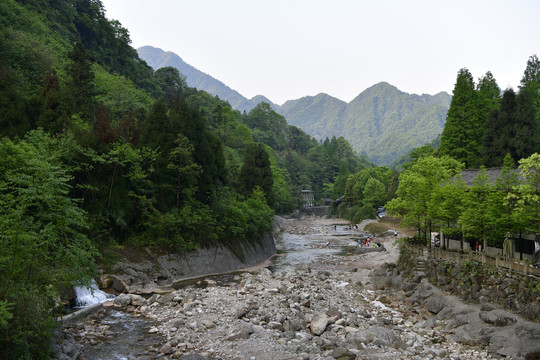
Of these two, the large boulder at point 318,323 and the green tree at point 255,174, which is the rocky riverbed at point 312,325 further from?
the green tree at point 255,174

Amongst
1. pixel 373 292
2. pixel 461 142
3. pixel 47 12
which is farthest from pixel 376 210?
pixel 47 12

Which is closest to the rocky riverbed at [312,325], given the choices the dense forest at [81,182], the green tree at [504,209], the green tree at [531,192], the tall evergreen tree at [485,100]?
the dense forest at [81,182]

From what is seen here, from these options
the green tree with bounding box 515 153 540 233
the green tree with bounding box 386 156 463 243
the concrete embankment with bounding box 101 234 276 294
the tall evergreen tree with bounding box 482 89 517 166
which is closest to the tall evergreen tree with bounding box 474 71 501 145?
the tall evergreen tree with bounding box 482 89 517 166

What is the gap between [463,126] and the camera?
2028 inches

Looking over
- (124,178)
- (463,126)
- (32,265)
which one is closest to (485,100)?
(463,126)

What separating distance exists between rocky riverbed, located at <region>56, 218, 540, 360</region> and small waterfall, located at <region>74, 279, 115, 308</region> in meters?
1.05

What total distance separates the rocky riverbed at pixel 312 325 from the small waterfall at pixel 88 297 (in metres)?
1.05

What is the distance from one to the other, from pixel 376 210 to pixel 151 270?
75.7m

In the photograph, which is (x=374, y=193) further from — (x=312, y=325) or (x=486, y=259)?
(x=312, y=325)

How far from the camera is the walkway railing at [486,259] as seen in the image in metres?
19.5

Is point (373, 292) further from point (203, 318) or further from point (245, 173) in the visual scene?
point (245, 173)

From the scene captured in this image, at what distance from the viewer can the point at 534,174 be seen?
22062 millimetres

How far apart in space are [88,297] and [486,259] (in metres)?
25.1

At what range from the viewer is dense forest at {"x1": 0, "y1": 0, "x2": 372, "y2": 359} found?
43.3 ft
